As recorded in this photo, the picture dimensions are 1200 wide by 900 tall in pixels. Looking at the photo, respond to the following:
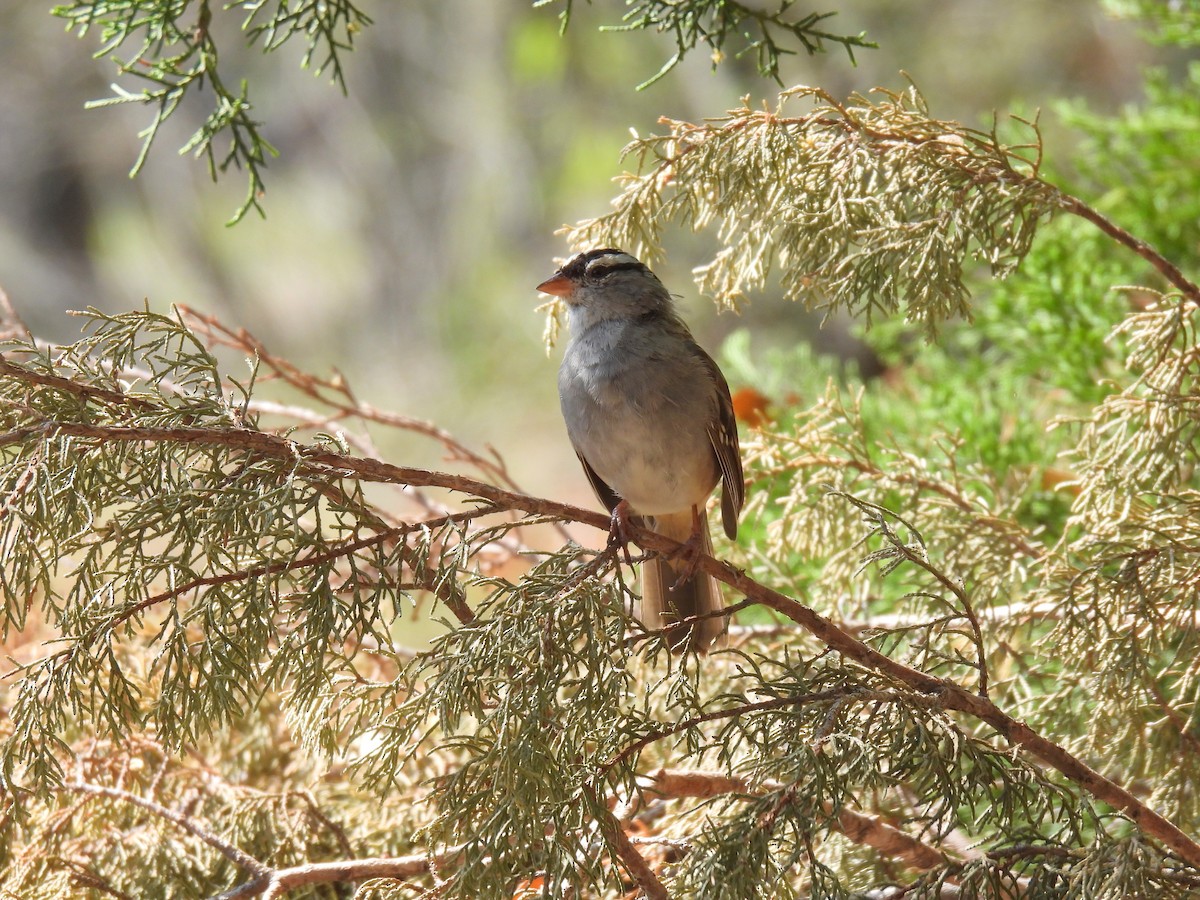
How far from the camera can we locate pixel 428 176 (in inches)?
373

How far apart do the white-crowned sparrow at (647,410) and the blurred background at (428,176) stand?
14.0ft

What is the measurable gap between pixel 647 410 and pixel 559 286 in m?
0.39

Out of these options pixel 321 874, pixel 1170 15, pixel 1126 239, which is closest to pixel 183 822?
pixel 321 874

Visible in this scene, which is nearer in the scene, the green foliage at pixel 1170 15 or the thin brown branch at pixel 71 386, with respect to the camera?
the thin brown branch at pixel 71 386

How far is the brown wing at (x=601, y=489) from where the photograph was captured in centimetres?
266

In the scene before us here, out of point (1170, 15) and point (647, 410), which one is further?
point (1170, 15)

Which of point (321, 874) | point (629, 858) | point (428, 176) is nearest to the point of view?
point (629, 858)

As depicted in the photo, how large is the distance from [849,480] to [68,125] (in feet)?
28.9

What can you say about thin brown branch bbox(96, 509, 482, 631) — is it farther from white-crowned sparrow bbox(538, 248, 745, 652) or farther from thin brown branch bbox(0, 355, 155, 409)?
white-crowned sparrow bbox(538, 248, 745, 652)

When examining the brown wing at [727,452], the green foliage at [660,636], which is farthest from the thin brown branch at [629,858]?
the brown wing at [727,452]

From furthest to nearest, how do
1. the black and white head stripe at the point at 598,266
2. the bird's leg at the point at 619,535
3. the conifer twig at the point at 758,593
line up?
the black and white head stripe at the point at 598,266, the bird's leg at the point at 619,535, the conifer twig at the point at 758,593

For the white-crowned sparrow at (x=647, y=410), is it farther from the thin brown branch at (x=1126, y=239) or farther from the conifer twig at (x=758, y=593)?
the thin brown branch at (x=1126, y=239)

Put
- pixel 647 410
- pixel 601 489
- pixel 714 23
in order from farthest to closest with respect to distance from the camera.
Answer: pixel 601 489 → pixel 647 410 → pixel 714 23

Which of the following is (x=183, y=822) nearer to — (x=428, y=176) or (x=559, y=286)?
(x=559, y=286)
